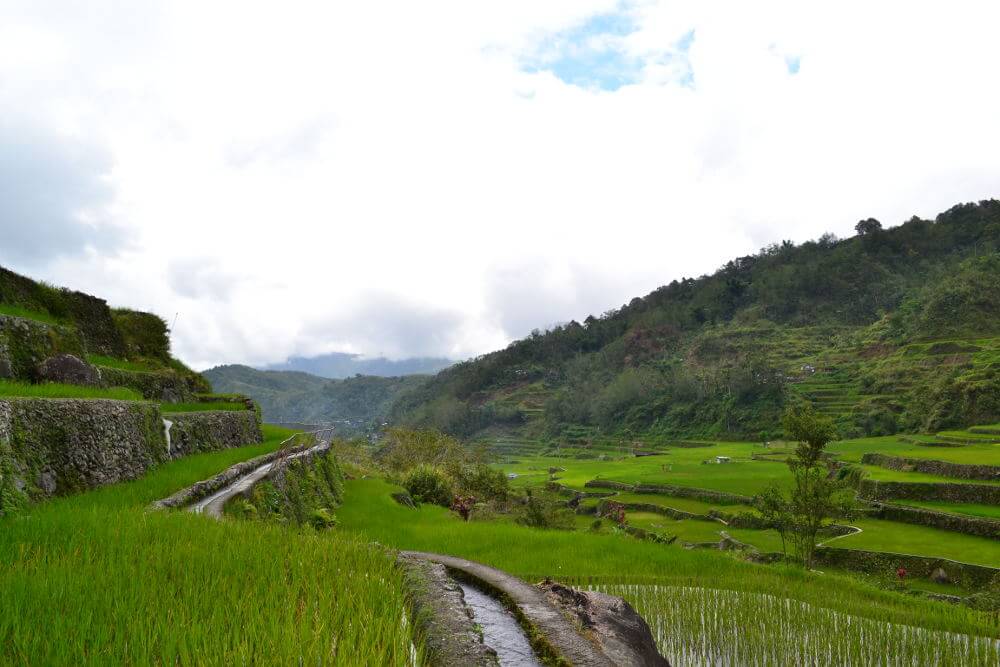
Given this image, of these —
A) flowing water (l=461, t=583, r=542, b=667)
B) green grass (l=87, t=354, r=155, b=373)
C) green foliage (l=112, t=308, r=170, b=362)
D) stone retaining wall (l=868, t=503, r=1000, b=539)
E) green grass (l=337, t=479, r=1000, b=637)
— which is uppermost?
green foliage (l=112, t=308, r=170, b=362)

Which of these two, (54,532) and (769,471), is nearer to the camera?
(54,532)

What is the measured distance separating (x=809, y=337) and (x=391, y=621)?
124957 mm

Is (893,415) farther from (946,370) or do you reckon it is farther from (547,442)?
(547,442)

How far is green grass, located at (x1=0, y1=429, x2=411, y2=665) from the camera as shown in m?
2.92

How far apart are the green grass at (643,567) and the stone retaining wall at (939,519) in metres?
18.5

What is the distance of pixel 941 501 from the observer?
98.8ft

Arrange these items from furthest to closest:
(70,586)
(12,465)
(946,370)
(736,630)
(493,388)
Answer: (493,388) < (946,370) < (736,630) < (12,465) < (70,586)

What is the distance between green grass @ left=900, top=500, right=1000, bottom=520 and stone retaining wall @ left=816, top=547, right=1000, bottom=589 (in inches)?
254

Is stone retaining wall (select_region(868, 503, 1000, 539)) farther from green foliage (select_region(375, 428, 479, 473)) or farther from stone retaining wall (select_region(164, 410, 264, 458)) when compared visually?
stone retaining wall (select_region(164, 410, 264, 458))

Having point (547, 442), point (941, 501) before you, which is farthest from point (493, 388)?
point (941, 501)

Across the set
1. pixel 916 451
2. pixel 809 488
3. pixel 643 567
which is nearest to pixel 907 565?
pixel 809 488

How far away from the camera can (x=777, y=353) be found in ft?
346

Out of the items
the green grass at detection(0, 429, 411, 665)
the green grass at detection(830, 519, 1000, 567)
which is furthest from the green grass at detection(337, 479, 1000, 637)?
the green grass at detection(830, 519, 1000, 567)

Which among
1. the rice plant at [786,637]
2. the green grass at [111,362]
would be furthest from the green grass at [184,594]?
the green grass at [111,362]
